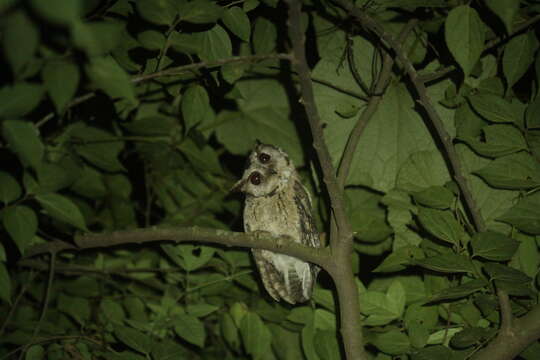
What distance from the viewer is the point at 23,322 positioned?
1.86 m

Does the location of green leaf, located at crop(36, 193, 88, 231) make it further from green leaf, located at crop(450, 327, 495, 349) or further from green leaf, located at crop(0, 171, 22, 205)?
green leaf, located at crop(450, 327, 495, 349)

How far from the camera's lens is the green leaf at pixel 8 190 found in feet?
3.67

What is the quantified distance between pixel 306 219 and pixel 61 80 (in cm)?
144

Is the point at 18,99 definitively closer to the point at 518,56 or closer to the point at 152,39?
the point at 152,39

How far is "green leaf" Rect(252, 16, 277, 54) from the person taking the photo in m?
1.63

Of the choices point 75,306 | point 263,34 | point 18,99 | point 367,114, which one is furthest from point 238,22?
point 75,306

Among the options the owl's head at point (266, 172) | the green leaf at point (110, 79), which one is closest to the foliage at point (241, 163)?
the green leaf at point (110, 79)

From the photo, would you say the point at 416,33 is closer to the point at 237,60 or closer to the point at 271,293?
the point at 237,60

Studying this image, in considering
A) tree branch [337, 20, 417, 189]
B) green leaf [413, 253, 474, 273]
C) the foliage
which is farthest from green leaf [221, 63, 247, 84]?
green leaf [413, 253, 474, 273]

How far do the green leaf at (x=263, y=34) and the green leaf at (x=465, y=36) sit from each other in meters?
0.68

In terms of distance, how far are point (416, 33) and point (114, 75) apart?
1271 millimetres

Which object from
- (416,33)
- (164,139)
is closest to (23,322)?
(164,139)

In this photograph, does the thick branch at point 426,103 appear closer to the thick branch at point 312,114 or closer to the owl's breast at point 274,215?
the thick branch at point 312,114

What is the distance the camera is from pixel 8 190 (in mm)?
1123
